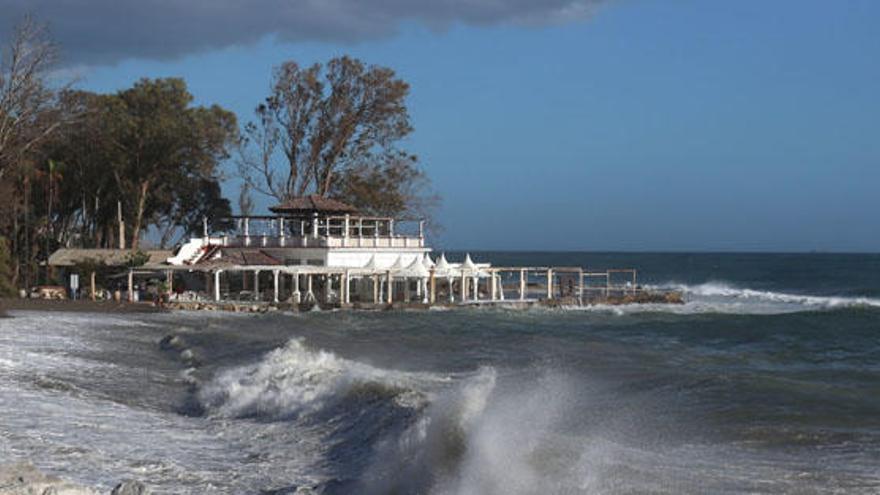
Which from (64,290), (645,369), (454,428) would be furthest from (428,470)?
(64,290)

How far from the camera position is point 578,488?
8922mm

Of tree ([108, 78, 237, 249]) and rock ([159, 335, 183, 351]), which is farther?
tree ([108, 78, 237, 249])

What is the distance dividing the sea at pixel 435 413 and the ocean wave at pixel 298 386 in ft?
0.17

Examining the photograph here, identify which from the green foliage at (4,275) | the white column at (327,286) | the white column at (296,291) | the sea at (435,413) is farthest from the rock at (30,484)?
the white column at (327,286)

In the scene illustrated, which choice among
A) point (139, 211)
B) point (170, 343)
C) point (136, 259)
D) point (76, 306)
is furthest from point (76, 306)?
point (139, 211)

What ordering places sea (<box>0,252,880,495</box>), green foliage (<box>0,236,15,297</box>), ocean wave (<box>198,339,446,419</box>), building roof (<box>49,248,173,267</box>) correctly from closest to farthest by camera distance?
sea (<box>0,252,880,495</box>) < ocean wave (<box>198,339,446,419</box>) < green foliage (<box>0,236,15,297</box>) < building roof (<box>49,248,173,267</box>)

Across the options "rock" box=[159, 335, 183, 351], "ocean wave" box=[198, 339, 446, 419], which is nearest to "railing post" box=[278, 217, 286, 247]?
"rock" box=[159, 335, 183, 351]

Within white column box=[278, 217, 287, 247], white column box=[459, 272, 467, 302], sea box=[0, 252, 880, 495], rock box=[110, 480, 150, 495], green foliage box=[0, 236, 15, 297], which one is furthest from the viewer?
white column box=[278, 217, 287, 247]

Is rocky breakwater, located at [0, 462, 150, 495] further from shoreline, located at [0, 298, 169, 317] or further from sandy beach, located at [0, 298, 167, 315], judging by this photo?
sandy beach, located at [0, 298, 167, 315]

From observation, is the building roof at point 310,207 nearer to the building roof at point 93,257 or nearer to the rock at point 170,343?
the building roof at point 93,257

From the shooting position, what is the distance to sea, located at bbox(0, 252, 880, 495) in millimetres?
9961

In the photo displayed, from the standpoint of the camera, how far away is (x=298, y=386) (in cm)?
1602

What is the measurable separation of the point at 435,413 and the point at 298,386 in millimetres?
5044

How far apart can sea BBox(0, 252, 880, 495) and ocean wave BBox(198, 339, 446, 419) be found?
51 millimetres
